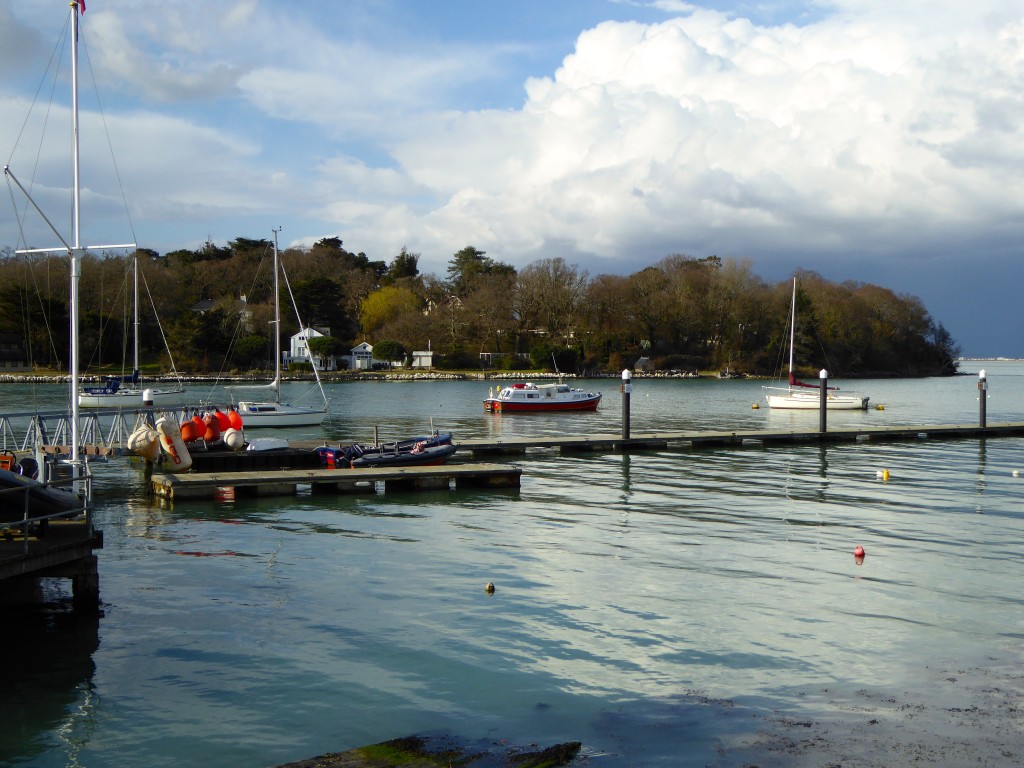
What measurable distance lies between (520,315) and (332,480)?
11639 cm

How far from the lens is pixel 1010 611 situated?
13.7 metres

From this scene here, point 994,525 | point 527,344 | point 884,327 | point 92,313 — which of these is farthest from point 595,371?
point 994,525

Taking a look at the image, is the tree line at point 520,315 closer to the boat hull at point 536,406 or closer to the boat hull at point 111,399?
the boat hull at point 111,399

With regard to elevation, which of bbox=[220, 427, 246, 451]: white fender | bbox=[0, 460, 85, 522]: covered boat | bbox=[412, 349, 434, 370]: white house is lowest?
bbox=[220, 427, 246, 451]: white fender

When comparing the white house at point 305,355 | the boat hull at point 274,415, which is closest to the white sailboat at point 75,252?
the boat hull at point 274,415

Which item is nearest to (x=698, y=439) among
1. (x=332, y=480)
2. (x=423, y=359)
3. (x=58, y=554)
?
(x=332, y=480)

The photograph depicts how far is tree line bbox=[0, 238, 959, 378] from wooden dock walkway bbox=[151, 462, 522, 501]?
95090mm

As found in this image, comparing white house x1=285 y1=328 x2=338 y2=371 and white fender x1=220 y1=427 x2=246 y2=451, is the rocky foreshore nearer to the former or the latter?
white house x1=285 y1=328 x2=338 y2=371

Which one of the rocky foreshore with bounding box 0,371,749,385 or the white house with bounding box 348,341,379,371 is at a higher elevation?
the white house with bounding box 348,341,379,371

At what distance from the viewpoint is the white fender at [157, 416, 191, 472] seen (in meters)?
27.4

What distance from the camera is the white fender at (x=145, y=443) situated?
2803 centimetres

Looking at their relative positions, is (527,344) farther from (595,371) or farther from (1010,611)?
(1010,611)

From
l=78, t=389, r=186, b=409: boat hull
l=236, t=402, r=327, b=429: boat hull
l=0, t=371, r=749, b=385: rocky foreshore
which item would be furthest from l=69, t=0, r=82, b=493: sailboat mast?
l=0, t=371, r=749, b=385: rocky foreshore

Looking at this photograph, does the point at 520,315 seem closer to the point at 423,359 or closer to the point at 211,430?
the point at 423,359
